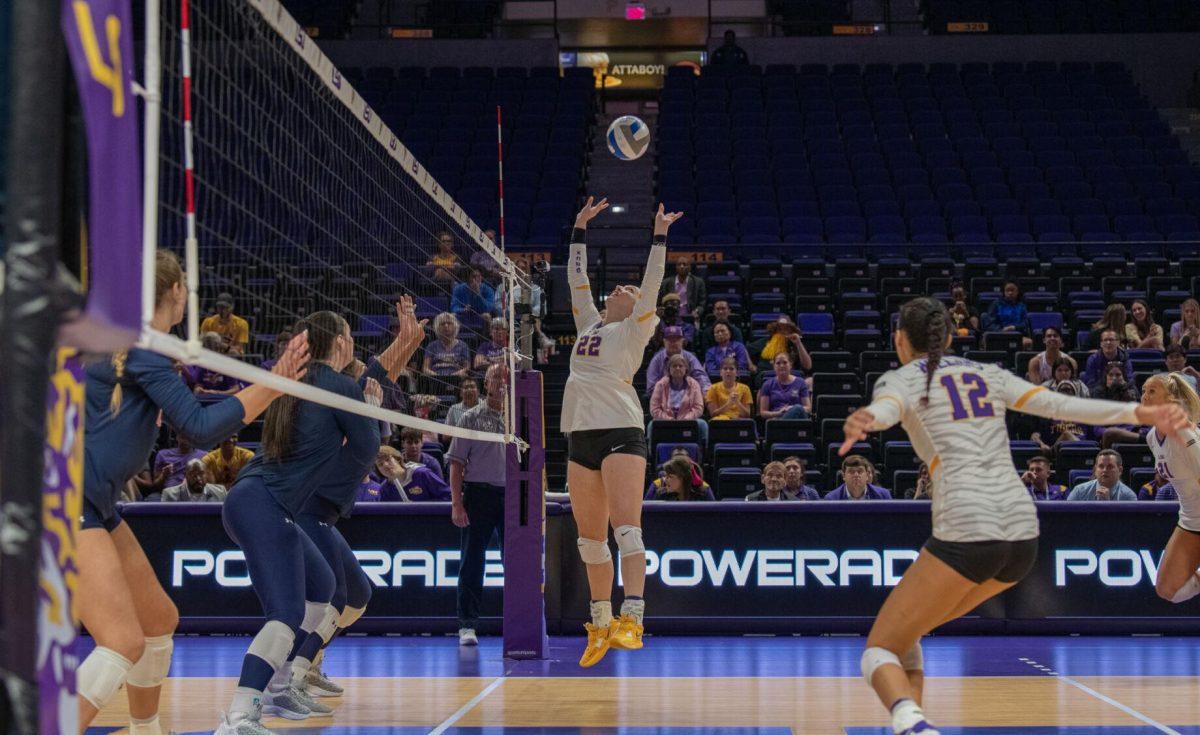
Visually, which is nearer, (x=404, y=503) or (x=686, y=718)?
(x=686, y=718)

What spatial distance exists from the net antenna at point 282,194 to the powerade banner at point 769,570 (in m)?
1.51

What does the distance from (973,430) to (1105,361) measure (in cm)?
968

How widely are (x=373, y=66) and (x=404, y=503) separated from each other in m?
16.9

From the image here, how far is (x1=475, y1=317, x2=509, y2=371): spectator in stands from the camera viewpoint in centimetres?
952

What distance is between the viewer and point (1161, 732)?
5648 millimetres

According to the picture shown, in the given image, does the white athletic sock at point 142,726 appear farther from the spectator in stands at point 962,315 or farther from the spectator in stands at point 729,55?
the spectator in stands at point 729,55

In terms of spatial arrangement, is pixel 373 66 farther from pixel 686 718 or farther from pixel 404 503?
pixel 686 718

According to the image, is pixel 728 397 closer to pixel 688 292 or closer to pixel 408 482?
pixel 688 292

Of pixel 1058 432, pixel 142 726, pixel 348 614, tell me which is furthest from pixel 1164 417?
pixel 1058 432

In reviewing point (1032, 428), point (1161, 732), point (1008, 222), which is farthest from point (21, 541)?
point (1008, 222)

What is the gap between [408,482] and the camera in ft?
36.5

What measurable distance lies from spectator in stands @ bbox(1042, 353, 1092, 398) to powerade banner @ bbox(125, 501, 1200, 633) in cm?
293

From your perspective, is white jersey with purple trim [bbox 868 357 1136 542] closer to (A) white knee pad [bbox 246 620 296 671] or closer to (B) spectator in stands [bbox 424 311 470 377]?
(A) white knee pad [bbox 246 620 296 671]

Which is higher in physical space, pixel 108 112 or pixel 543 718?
pixel 108 112
